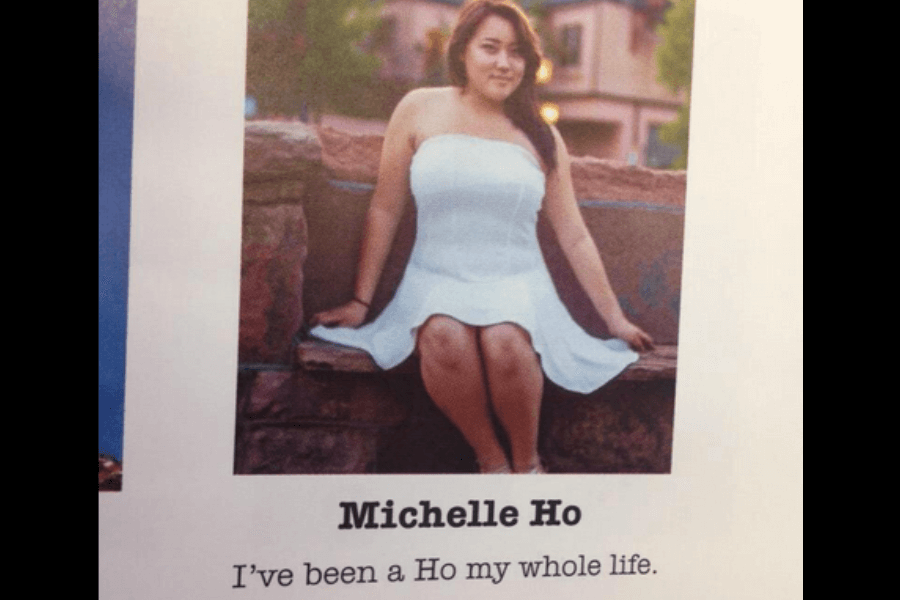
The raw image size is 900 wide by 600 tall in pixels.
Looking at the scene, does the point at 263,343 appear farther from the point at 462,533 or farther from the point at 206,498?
the point at 462,533

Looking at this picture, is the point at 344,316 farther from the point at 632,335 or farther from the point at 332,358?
the point at 632,335

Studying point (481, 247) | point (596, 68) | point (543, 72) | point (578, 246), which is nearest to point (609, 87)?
point (596, 68)

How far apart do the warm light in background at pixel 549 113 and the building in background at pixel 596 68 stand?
0.03ft

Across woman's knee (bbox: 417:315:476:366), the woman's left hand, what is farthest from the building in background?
woman's knee (bbox: 417:315:476:366)

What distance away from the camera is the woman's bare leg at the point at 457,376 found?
2350 mm

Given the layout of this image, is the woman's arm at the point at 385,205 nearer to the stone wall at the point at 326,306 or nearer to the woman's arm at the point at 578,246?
the stone wall at the point at 326,306

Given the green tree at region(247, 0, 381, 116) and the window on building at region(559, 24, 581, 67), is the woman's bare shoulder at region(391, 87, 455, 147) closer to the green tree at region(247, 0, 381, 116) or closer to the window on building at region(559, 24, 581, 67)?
the green tree at region(247, 0, 381, 116)

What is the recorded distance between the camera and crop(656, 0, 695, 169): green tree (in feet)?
8.26

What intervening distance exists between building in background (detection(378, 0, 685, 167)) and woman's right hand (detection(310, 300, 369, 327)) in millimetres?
598

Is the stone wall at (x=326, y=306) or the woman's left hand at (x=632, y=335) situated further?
the woman's left hand at (x=632, y=335)

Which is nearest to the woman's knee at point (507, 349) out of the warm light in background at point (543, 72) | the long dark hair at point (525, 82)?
the long dark hair at point (525, 82)

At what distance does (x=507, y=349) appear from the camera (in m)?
2.39

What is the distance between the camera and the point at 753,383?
2.57 m

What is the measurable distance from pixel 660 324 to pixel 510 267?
473mm
